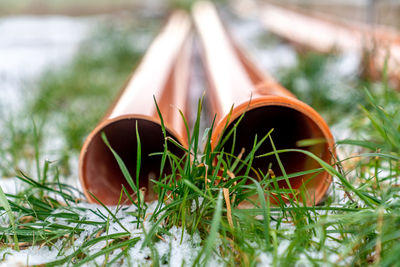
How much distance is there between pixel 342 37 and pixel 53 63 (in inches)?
117

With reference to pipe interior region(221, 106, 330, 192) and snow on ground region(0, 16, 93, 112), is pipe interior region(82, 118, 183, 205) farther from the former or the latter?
snow on ground region(0, 16, 93, 112)

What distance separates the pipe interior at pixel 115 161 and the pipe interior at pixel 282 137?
296mm

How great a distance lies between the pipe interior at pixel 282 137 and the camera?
4.16ft

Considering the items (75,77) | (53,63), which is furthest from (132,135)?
(53,63)

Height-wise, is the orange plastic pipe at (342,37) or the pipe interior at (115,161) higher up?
the orange plastic pipe at (342,37)

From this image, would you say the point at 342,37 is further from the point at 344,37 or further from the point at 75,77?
the point at 75,77

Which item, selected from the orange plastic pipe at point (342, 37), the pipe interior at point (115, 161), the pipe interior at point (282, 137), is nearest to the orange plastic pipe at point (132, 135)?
the pipe interior at point (115, 161)

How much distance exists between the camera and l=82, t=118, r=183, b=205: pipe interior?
1.28 metres

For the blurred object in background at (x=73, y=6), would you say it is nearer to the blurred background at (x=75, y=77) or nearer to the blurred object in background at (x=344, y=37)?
the blurred background at (x=75, y=77)

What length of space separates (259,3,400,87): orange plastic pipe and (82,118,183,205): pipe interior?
1.25 metres

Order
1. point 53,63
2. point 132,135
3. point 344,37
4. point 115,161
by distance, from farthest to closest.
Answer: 1. point 344,37
2. point 53,63
3. point 132,135
4. point 115,161

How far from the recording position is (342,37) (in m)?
3.99

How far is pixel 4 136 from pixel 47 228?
111 centimetres

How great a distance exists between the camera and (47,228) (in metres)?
1.09
